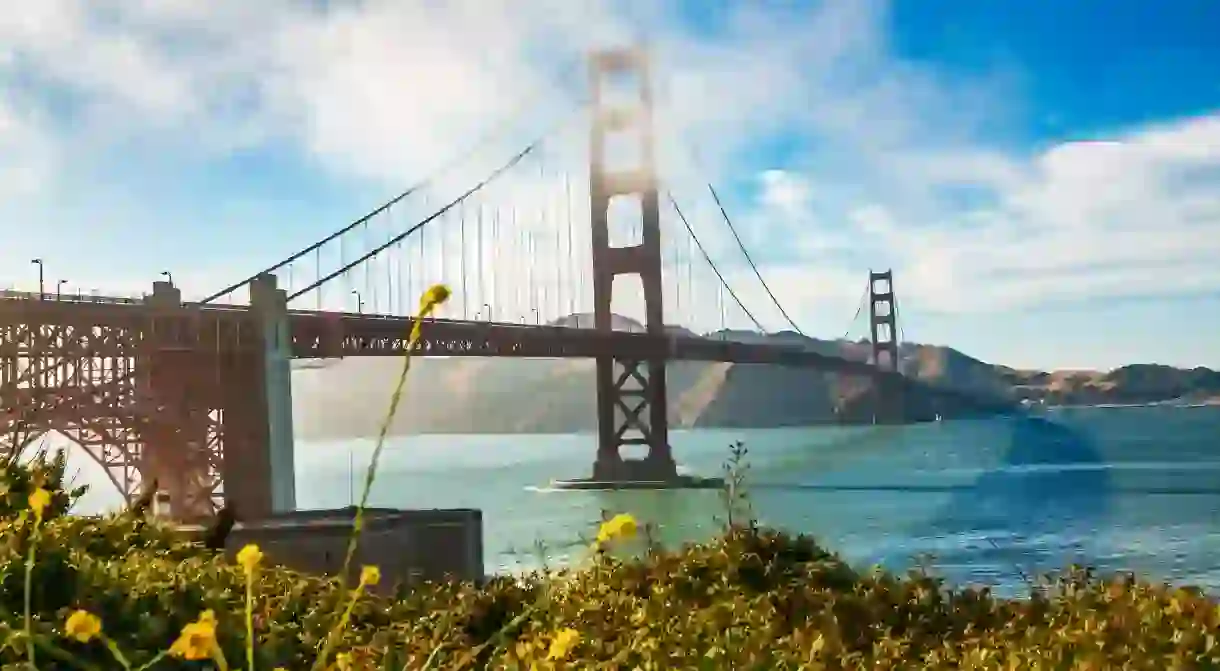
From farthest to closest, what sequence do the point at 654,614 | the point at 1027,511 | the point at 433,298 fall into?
the point at 1027,511, the point at 654,614, the point at 433,298

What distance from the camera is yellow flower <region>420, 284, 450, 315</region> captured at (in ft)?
4.82

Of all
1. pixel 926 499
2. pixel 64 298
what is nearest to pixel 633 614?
pixel 64 298

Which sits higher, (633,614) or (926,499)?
(633,614)

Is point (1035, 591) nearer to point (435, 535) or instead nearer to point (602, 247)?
point (435, 535)

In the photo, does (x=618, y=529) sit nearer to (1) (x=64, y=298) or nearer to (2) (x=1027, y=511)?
(1) (x=64, y=298)

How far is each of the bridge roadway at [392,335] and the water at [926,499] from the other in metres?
3.59

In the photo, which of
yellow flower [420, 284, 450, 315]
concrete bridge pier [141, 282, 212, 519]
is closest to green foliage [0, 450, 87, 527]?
yellow flower [420, 284, 450, 315]

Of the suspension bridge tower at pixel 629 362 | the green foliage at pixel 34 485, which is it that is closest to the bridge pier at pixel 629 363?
the suspension bridge tower at pixel 629 362

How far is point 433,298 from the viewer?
1482mm

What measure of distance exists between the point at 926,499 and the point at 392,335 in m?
16.6

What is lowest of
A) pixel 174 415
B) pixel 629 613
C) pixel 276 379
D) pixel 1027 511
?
pixel 1027 511

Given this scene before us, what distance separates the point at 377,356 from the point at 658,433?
1559cm

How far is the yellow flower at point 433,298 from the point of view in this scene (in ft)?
4.82

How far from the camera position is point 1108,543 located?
25578 millimetres
